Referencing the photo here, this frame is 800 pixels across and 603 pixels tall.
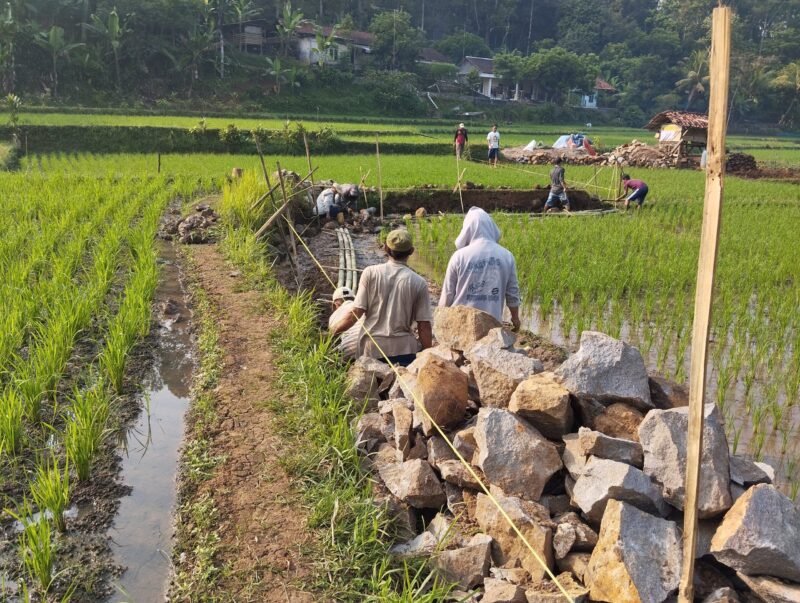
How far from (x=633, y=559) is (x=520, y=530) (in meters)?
0.46

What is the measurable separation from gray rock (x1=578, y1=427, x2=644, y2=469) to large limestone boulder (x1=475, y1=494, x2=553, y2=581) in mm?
332

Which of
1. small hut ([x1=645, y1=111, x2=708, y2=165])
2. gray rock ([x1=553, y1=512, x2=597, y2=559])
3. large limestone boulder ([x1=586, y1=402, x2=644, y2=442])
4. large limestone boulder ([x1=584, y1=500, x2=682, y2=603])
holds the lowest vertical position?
gray rock ([x1=553, y1=512, x2=597, y2=559])

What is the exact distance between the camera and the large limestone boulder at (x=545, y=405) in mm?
2809

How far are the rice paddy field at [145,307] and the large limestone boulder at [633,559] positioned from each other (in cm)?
169

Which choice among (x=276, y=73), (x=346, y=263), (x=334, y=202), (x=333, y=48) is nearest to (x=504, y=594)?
(x=346, y=263)

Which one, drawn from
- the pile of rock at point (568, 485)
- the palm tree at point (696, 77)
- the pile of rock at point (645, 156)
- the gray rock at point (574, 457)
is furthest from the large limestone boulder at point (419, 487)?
the palm tree at point (696, 77)

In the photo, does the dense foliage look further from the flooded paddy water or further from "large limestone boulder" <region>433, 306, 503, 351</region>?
"large limestone boulder" <region>433, 306, 503, 351</region>

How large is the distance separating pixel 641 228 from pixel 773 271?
2770 mm

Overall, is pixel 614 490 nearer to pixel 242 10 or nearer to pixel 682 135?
pixel 682 135

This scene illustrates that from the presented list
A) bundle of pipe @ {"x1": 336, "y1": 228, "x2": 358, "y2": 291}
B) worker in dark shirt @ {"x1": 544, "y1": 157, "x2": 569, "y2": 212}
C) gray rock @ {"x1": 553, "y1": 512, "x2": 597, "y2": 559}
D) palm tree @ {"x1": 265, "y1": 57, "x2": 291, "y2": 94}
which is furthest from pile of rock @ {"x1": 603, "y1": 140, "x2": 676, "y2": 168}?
gray rock @ {"x1": 553, "y1": 512, "x2": 597, "y2": 559}

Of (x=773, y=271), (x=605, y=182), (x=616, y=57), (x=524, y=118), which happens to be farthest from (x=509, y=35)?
(x=773, y=271)

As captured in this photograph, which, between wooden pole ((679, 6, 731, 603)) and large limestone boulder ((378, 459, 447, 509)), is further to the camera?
large limestone boulder ((378, 459, 447, 509))

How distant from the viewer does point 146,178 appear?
1284cm

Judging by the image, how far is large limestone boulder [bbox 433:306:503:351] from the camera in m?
3.75
